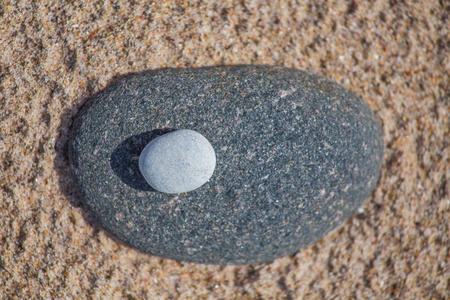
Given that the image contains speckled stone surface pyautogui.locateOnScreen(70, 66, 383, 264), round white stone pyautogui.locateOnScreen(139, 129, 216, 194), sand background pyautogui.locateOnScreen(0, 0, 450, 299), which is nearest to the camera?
round white stone pyautogui.locateOnScreen(139, 129, 216, 194)

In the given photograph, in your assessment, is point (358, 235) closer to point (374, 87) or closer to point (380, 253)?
point (380, 253)

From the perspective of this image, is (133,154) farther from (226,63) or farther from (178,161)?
(226,63)

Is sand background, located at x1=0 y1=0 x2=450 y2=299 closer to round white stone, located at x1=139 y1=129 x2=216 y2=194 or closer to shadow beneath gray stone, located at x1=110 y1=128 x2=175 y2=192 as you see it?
shadow beneath gray stone, located at x1=110 y1=128 x2=175 y2=192

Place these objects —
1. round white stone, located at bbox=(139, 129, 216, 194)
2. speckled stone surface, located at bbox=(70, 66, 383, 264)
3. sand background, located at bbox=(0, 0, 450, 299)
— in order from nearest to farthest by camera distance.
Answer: round white stone, located at bbox=(139, 129, 216, 194) < speckled stone surface, located at bbox=(70, 66, 383, 264) < sand background, located at bbox=(0, 0, 450, 299)

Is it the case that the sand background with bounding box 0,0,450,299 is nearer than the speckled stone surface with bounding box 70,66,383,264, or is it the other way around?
the speckled stone surface with bounding box 70,66,383,264

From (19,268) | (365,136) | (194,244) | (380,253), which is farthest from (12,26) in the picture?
(380,253)

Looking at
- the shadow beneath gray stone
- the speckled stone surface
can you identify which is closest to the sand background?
the speckled stone surface

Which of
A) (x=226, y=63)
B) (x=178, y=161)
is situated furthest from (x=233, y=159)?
(x=226, y=63)
